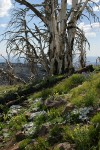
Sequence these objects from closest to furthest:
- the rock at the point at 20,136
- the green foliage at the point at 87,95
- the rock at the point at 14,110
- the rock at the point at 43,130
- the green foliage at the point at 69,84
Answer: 1. the rock at the point at 43,130
2. the rock at the point at 20,136
3. the green foliage at the point at 87,95
4. the rock at the point at 14,110
5. the green foliage at the point at 69,84

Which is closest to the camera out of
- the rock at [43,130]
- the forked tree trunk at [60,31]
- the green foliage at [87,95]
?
the rock at [43,130]

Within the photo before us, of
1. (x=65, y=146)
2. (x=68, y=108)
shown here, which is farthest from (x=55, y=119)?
(x=65, y=146)

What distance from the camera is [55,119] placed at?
926 centimetres

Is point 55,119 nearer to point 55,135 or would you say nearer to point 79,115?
point 79,115

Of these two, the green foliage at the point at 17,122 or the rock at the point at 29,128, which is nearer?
the rock at the point at 29,128

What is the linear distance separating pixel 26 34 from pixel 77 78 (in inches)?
396

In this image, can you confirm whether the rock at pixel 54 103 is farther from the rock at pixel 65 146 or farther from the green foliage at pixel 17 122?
the rock at pixel 65 146

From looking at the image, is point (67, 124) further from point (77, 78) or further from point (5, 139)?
point (77, 78)

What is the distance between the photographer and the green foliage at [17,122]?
33.1 feet

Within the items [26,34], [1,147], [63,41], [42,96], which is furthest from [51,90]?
[26,34]

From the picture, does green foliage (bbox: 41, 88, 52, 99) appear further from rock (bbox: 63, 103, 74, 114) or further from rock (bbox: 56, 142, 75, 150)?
rock (bbox: 56, 142, 75, 150)

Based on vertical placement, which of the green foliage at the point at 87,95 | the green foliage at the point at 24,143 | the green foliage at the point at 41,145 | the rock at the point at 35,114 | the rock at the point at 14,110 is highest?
the green foliage at the point at 87,95

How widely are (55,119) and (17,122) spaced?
1.64m

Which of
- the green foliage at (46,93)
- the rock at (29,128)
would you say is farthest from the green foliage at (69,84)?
the rock at (29,128)
